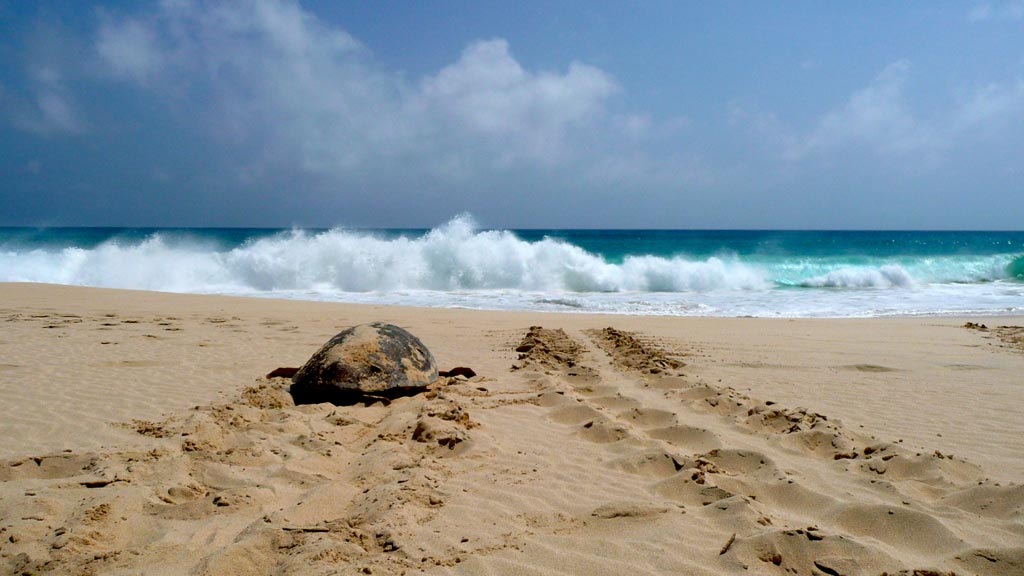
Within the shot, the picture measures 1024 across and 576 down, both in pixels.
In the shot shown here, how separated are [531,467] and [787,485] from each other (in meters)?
1.33

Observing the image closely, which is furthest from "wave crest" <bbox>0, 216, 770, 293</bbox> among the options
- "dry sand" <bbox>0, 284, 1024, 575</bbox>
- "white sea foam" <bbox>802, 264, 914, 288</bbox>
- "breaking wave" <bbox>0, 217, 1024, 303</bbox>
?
"dry sand" <bbox>0, 284, 1024, 575</bbox>

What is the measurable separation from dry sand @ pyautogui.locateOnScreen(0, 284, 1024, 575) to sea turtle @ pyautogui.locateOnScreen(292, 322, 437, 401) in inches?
6.6

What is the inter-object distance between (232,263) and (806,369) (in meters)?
20.0

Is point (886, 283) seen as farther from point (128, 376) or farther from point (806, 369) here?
point (128, 376)

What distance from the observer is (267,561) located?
93.8 inches

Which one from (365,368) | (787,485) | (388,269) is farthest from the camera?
(388,269)

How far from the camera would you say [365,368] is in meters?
4.94

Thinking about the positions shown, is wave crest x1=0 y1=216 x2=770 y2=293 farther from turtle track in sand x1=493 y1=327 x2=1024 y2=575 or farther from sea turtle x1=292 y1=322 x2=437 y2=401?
turtle track in sand x1=493 y1=327 x2=1024 y2=575

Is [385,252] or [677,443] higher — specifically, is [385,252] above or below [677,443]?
above

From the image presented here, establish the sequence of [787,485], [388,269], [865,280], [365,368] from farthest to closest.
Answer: [865,280] → [388,269] → [365,368] → [787,485]

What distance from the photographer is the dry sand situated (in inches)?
94.1

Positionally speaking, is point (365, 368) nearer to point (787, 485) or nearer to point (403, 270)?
point (787, 485)

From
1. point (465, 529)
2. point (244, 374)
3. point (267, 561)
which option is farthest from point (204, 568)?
point (244, 374)

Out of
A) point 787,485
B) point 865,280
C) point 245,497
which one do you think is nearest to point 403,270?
point 865,280
